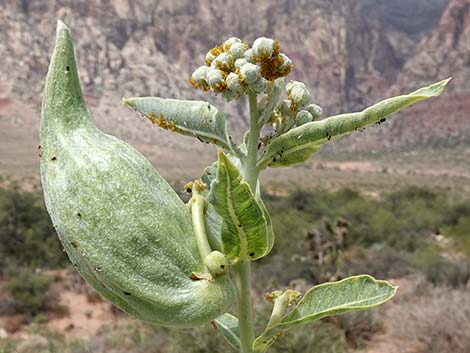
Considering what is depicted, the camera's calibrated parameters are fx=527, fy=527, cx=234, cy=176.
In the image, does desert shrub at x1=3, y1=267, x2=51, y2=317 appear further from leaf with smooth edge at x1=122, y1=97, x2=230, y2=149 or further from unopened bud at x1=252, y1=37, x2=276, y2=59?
unopened bud at x1=252, y1=37, x2=276, y2=59

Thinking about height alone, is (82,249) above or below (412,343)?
above

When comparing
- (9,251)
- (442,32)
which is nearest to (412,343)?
(9,251)

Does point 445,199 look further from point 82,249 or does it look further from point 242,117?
point 242,117

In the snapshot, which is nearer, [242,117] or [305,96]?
[305,96]

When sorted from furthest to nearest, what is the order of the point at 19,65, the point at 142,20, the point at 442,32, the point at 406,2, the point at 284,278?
the point at 406,2
the point at 442,32
the point at 142,20
the point at 19,65
the point at 284,278

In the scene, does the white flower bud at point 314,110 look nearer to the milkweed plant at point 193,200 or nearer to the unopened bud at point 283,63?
the milkweed plant at point 193,200

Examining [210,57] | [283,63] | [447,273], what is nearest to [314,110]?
[283,63]

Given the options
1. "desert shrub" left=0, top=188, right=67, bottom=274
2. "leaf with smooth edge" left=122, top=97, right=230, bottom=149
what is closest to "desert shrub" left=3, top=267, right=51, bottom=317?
"desert shrub" left=0, top=188, right=67, bottom=274

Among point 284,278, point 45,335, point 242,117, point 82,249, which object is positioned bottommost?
point 242,117
